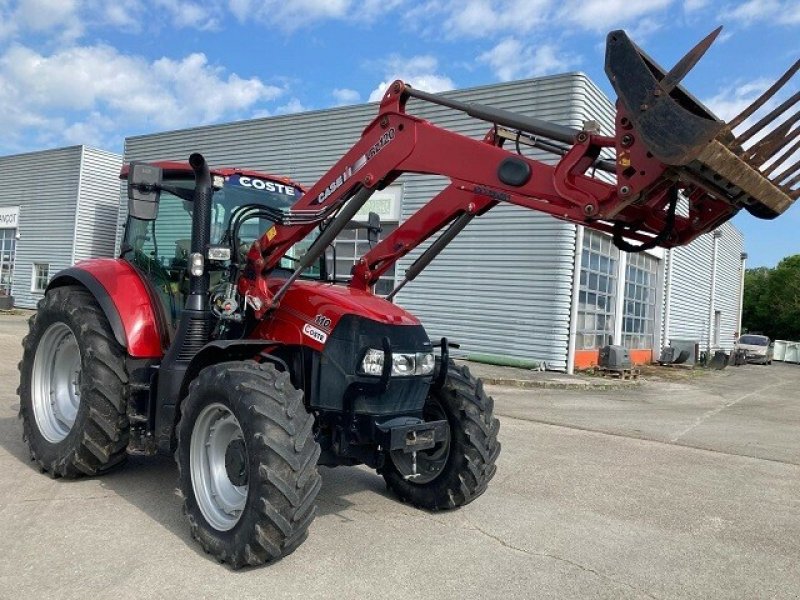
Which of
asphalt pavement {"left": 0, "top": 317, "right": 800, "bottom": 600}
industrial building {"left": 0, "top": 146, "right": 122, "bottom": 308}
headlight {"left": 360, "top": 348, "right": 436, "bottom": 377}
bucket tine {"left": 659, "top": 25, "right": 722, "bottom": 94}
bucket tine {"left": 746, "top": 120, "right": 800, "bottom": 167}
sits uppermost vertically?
industrial building {"left": 0, "top": 146, "right": 122, "bottom": 308}

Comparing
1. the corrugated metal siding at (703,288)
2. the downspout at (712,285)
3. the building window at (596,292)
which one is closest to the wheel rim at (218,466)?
the building window at (596,292)

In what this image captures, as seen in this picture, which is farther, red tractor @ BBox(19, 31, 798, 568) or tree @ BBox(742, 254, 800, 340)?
tree @ BBox(742, 254, 800, 340)

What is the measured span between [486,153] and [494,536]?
8.08 feet

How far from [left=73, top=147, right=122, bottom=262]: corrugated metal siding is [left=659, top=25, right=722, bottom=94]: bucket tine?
28.1 m

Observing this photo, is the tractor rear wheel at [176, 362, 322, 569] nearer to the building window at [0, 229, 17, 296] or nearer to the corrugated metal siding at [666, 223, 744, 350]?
the corrugated metal siding at [666, 223, 744, 350]

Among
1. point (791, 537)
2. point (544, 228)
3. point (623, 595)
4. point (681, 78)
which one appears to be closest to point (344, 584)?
point (623, 595)

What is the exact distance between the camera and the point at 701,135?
121 inches

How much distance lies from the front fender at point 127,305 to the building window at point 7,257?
29.1 metres

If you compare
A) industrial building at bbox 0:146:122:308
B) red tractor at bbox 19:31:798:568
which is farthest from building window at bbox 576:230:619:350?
industrial building at bbox 0:146:122:308

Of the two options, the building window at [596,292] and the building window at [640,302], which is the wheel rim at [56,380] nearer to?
the building window at [596,292]

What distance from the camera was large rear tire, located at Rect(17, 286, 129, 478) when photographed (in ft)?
16.4

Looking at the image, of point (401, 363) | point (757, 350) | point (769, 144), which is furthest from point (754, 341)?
point (769, 144)

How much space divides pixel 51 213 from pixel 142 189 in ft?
90.6

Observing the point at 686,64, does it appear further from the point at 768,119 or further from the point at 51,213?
the point at 51,213
